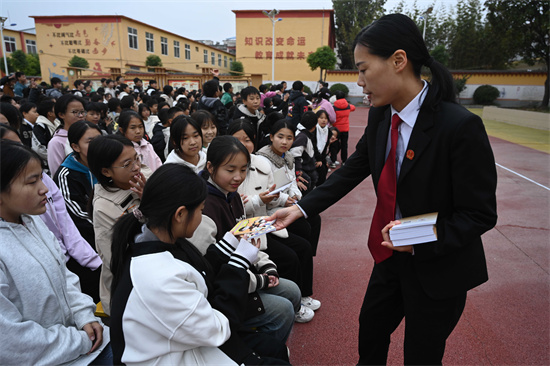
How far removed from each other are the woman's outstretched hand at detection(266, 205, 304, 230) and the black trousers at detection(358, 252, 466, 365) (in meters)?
0.51

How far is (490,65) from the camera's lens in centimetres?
2966

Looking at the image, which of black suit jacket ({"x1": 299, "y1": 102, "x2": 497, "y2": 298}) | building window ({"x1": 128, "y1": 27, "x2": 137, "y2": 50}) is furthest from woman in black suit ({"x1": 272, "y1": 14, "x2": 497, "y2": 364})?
building window ({"x1": 128, "y1": 27, "x2": 137, "y2": 50})

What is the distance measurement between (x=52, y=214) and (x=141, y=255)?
124 cm

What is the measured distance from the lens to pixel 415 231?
1.36 metres

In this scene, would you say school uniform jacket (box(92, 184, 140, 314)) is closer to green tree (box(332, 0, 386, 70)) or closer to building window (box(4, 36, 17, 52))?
green tree (box(332, 0, 386, 70))

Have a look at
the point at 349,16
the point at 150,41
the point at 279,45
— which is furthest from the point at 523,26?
the point at 150,41

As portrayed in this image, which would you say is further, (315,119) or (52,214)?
(315,119)

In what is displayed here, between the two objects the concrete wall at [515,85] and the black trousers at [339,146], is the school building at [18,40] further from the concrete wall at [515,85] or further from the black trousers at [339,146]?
the concrete wall at [515,85]

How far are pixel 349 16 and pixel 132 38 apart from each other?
22.9 m

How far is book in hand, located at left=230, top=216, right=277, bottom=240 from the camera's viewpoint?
169cm

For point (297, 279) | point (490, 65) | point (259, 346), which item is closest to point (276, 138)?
point (297, 279)

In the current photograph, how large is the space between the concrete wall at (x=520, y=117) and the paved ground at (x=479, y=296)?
12.4 metres

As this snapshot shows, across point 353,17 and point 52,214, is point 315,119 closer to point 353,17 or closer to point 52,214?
point 52,214

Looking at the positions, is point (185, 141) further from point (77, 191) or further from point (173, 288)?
point (173, 288)
